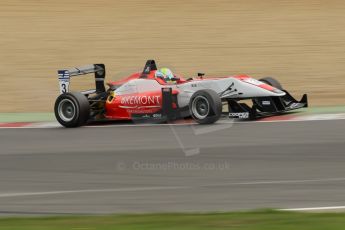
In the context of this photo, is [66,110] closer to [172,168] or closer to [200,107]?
[200,107]

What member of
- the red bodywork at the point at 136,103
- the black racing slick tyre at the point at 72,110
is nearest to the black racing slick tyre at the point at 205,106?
the red bodywork at the point at 136,103

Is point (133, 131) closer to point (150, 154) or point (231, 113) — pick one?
point (231, 113)

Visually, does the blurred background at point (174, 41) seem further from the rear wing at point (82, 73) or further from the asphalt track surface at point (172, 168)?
the asphalt track surface at point (172, 168)

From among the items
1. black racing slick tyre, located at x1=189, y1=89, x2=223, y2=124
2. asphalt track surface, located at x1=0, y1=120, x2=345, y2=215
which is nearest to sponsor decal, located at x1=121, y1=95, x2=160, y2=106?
asphalt track surface, located at x1=0, y1=120, x2=345, y2=215

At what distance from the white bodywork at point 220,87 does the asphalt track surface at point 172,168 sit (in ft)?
2.00

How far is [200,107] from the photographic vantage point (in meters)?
14.8

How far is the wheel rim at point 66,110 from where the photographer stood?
613 inches

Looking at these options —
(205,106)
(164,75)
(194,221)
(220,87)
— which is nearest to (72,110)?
(164,75)

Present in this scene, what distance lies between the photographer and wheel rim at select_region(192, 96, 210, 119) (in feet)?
48.3

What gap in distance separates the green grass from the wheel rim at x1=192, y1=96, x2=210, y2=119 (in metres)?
7.23

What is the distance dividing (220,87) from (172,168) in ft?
15.3

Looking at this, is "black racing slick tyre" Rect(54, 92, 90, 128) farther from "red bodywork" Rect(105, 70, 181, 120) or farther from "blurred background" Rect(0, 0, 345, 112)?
"blurred background" Rect(0, 0, 345, 112)

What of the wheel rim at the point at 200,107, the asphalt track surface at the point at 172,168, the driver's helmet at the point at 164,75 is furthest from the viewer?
the driver's helmet at the point at 164,75

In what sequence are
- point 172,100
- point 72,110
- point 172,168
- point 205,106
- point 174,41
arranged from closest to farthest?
point 172,168
point 205,106
point 172,100
point 72,110
point 174,41
